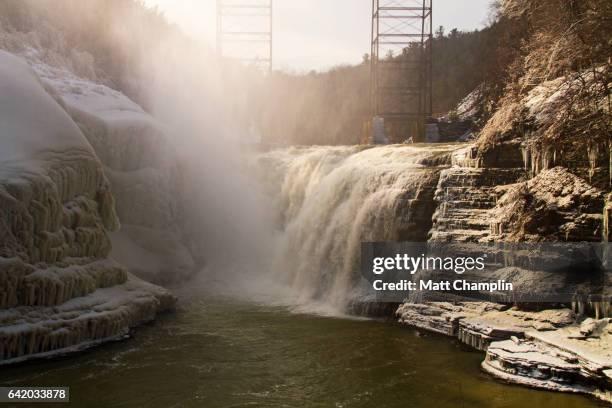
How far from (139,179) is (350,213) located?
596 centimetres

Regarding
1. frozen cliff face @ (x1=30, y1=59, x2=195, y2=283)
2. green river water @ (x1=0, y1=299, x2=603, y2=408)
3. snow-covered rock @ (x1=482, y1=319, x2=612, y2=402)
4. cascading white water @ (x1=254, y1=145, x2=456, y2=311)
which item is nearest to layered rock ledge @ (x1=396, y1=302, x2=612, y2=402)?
snow-covered rock @ (x1=482, y1=319, x2=612, y2=402)

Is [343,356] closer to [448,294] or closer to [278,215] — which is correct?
[448,294]

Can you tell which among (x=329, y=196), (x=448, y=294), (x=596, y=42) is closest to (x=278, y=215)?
(x=329, y=196)

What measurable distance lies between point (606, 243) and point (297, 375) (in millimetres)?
4959

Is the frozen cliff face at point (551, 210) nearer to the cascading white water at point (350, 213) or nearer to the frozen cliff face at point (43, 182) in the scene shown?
the cascading white water at point (350, 213)

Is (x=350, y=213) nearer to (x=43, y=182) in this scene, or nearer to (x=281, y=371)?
(x=281, y=371)

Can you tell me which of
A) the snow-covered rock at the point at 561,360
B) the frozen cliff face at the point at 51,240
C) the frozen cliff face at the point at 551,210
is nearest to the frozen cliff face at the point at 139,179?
the frozen cliff face at the point at 51,240

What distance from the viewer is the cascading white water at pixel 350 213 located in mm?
11891

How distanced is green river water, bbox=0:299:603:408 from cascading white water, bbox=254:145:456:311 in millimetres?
1975

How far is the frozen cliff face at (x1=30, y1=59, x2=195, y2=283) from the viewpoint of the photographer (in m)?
14.9

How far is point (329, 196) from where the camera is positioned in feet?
46.6

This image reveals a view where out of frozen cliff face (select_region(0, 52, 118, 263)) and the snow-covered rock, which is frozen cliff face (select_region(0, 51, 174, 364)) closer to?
frozen cliff face (select_region(0, 52, 118, 263))

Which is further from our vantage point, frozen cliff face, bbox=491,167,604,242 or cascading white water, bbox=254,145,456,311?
cascading white water, bbox=254,145,456,311

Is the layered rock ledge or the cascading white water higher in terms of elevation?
the cascading white water
